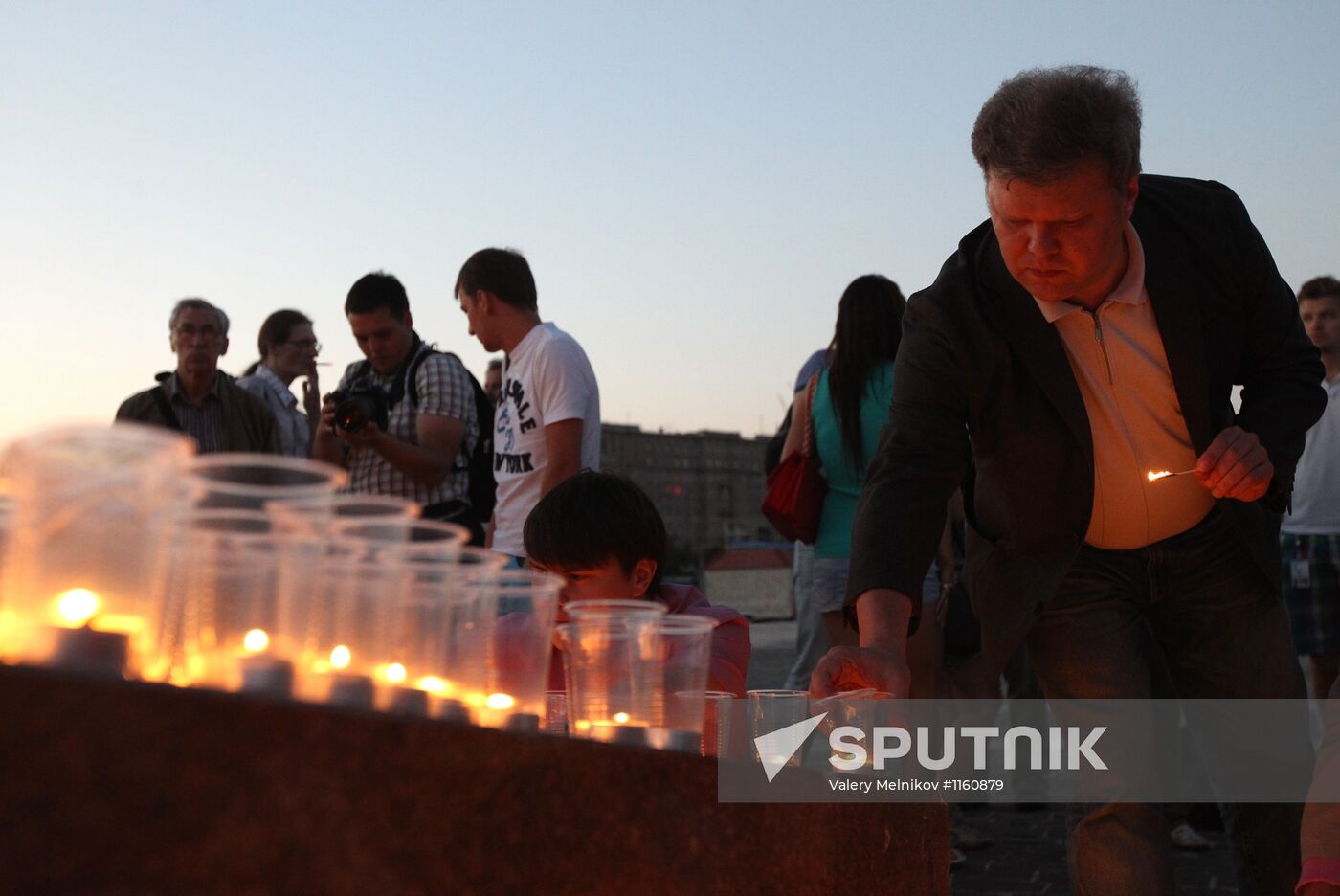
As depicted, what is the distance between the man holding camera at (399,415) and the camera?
5.54 meters

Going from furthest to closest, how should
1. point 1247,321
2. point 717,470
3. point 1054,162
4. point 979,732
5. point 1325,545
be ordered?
1. point 717,470
2. point 1325,545
3. point 979,732
4. point 1247,321
5. point 1054,162

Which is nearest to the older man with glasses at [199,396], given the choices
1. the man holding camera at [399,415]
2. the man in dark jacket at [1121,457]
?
the man holding camera at [399,415]

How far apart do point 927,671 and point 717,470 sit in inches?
2572

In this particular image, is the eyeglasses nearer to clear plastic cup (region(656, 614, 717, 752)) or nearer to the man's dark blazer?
the man's dark blazer

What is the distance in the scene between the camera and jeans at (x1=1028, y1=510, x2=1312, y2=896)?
128 inches

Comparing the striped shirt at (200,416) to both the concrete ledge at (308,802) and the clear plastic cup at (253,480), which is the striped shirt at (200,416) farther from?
the clear plastic cup at (253,480)

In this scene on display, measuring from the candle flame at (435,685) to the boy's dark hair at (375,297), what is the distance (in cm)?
454

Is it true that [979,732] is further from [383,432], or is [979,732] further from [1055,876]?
[383,432]

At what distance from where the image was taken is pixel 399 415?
5.90 metres

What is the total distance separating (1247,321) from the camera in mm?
3332

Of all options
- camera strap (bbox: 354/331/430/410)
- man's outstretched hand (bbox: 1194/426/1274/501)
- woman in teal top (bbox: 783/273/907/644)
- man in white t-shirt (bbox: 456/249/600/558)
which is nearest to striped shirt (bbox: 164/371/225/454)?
camera strap (bbox: 354/331/430/410)

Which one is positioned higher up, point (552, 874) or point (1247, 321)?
point (1247, 321)

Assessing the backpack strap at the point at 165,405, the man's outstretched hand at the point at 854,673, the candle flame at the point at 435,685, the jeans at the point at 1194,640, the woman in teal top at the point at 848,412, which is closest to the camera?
the candle flame at the point at 435,685

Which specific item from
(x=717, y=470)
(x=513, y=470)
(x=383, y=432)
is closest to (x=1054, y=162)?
(x=513, y=470)
